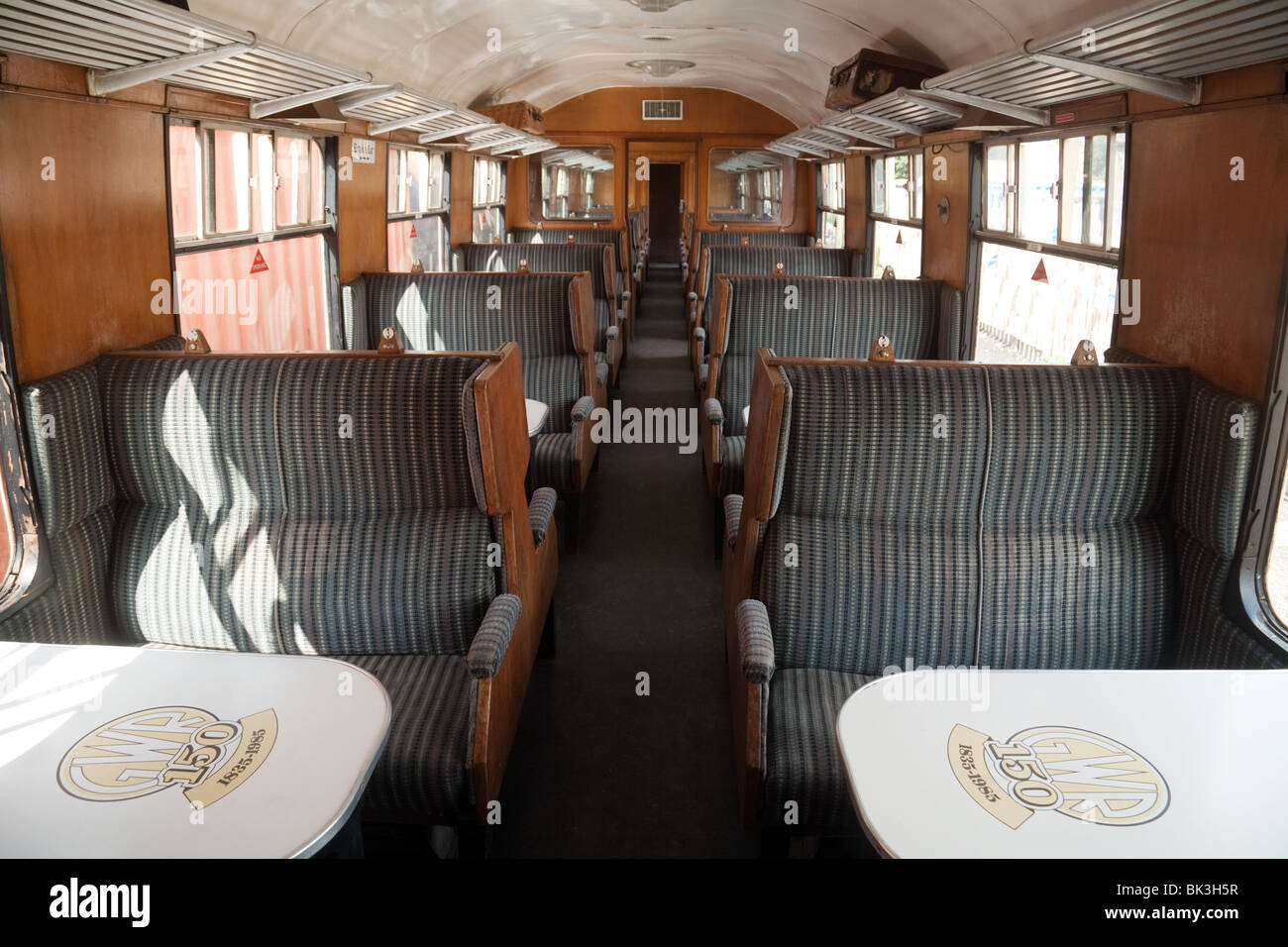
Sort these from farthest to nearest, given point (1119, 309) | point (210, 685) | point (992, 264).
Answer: point (992, 264) < point (1119, 309) < point (210, 685)

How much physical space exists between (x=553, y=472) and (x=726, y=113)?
9036 millimetres

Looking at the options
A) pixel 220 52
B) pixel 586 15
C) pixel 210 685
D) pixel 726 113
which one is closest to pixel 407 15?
pixel 586 15

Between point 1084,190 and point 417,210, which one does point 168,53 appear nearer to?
point 1084,190

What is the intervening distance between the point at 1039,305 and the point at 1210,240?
5.03 ft

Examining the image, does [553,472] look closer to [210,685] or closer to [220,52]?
[220,52]

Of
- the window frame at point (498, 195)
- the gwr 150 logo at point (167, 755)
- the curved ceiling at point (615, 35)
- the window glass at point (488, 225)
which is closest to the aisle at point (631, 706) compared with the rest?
the gwr 150 logo at point (167, 755)

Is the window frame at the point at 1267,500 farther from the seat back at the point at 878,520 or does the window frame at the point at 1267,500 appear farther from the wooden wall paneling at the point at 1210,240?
the seat back at the point at 878,520

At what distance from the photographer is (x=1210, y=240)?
8.13 ft

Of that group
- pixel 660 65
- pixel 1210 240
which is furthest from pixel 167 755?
pixel 660 65

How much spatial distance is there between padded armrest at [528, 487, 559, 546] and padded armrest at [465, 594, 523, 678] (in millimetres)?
508

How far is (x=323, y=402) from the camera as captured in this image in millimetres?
2531

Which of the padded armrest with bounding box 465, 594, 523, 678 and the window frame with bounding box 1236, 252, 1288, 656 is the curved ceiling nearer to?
the window frame with bounding box 1236, 252, 1288, 656

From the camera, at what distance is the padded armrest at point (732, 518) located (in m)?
2.82

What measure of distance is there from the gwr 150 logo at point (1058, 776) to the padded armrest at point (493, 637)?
3.36 ft
